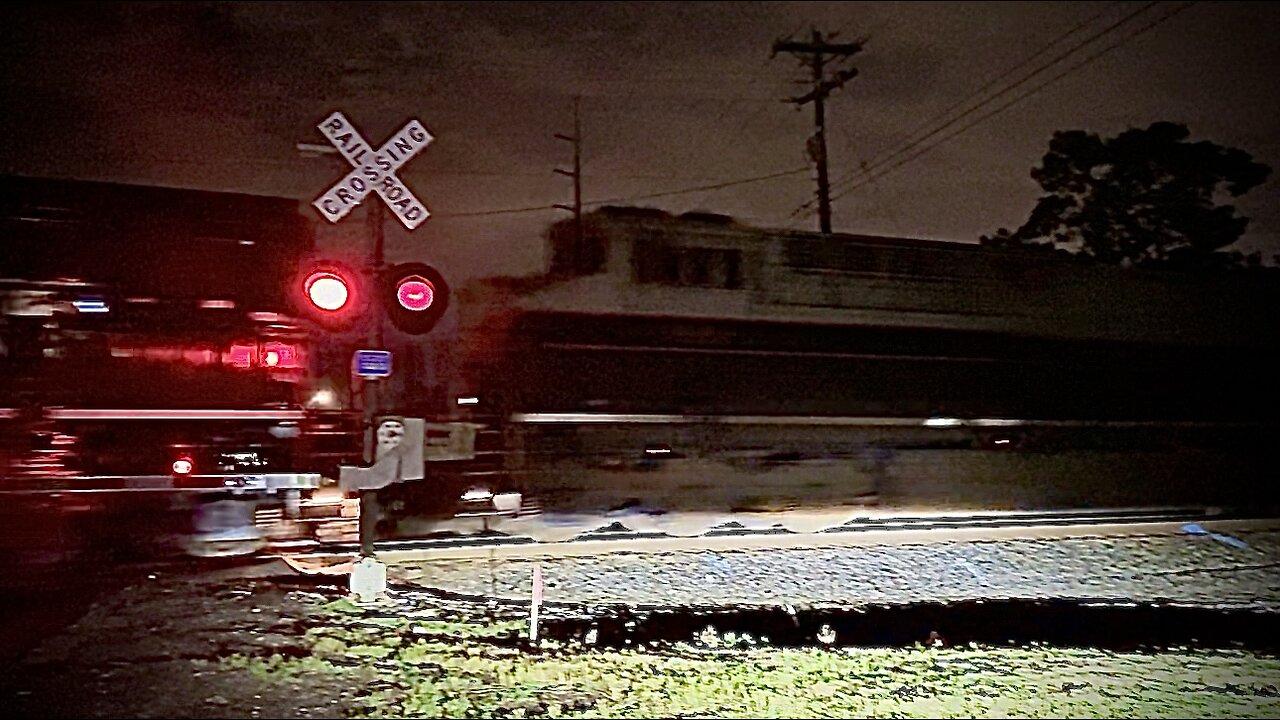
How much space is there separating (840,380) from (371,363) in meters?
17.3

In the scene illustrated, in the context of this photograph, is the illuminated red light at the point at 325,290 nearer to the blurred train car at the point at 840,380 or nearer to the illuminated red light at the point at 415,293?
the illuminated red light at the point at 415,293

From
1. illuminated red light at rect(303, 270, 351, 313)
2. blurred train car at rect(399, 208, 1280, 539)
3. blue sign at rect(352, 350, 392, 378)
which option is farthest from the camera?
blurred train car at rect(399, 208, 1280, 539)

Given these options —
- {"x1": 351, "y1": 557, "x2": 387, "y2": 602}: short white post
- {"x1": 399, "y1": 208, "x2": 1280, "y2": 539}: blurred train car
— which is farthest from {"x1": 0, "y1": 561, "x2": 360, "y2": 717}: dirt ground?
{"x1": 399, "y1": 208, "x2": 1280, "y2": 539}: blurred train car

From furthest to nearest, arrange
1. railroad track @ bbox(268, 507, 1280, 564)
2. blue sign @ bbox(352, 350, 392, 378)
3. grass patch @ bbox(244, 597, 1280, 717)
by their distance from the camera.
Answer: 1. railroad track @ bbox(268, 507, 1280, 564)
2. blue sign @ bbox(352, 350, 392, 378)
3. grass patch @ bbox(244, 597, 1280, 717)

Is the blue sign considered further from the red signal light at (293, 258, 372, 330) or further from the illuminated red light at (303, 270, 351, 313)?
the illuminated red light at (303, 270, 351, 313)

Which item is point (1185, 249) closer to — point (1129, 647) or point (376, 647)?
point (1129, 647)

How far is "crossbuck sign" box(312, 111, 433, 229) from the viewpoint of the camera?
6871 millimetres

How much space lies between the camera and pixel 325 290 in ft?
21.5

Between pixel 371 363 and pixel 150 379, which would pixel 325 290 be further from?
pixel 150 379

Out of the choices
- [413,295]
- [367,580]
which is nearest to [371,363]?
[413,295]

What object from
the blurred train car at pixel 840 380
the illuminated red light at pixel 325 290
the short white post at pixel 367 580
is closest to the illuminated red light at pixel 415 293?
the illuminated red light at pixel 325 290

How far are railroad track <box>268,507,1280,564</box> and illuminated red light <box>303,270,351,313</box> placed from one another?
3539 millimetres

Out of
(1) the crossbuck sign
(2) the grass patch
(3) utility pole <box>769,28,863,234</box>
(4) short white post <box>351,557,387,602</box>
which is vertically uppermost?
(3) utility pole <box>769,28,863,234</box>

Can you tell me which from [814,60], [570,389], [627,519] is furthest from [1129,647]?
[814,60]
